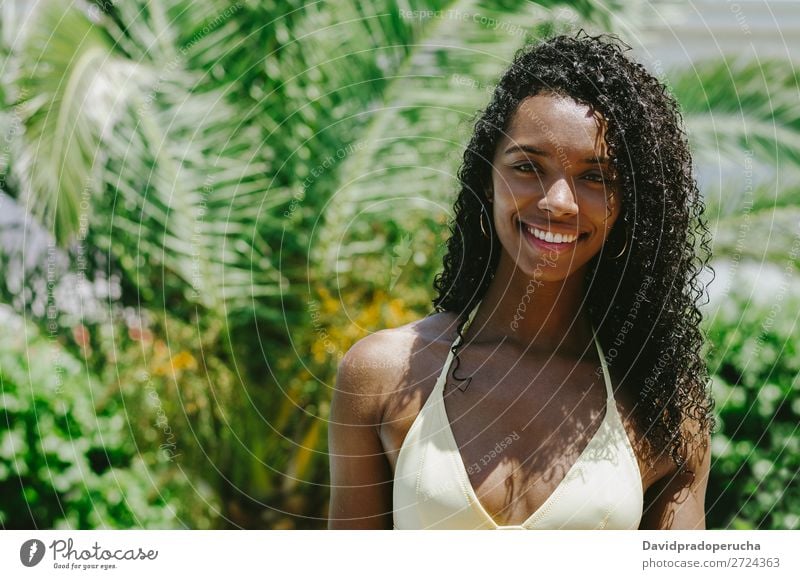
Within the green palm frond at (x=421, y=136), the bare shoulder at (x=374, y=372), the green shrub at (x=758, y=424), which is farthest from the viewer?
the green shrub at (x=758, y=424)

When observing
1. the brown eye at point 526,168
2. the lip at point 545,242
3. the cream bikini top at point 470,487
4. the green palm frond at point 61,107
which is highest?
the green palm frond at point 61,107

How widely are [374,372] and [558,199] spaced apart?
49 centimetres

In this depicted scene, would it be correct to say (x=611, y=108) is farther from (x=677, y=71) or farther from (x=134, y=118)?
(x=677, y=71)

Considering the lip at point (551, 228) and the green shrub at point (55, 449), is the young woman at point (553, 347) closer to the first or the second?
the lip at point (551, 228)

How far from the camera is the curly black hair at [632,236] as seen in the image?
175 centimetres

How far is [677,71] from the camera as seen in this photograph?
4492mm

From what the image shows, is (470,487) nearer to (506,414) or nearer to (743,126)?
(506,414)

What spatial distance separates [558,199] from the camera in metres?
1.67

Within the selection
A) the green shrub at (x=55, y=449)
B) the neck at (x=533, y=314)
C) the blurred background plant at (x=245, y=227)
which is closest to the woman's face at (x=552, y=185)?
the neck at (x=533, y=314)

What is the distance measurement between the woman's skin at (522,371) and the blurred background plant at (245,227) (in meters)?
1.52

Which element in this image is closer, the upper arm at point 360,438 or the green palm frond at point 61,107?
the upper arm at point 360,438

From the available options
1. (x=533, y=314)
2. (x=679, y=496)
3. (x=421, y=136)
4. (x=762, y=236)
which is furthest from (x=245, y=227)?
(x=762, y=236)

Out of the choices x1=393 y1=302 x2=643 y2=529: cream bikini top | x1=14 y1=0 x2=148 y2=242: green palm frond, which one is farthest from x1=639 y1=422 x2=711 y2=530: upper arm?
x1=14 y1=0 x2=148 y2=242: green palm frond
